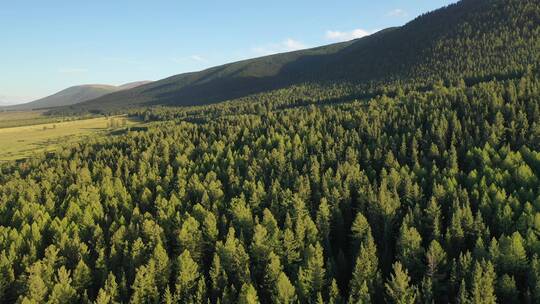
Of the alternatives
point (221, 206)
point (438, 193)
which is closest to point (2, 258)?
point (221, 206)

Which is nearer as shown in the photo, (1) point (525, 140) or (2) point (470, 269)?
(2) point (470, 269)

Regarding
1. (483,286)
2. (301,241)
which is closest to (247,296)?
(301,241)

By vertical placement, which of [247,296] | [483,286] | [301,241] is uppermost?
[247,296]

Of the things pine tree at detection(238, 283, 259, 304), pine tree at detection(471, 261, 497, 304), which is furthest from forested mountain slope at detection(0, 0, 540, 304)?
pine tree at detection(238, 283, 259, 304)

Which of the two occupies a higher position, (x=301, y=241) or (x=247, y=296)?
(x=247, y=296)

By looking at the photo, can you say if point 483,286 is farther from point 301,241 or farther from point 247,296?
point 247,296

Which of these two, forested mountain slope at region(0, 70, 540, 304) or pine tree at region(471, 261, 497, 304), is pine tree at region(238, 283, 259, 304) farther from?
pine tree at region(471, 261, 497, 304)

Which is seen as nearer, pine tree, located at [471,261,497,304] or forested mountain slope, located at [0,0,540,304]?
pine tree, located at [471,261,497,304]

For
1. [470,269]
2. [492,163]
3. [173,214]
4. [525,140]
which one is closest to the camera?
[470,269]

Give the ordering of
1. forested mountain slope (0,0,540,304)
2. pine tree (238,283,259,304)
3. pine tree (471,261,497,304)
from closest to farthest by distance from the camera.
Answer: pine tree (471,261,497,304) → pine tree (238,283,259,304) → forested mountain slope (0,0,540,304)

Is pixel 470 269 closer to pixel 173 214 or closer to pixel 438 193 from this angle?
pixel 438 193

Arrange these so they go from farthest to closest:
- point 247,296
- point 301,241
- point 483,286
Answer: point 301,241 < point 247,296 < point 483,286
